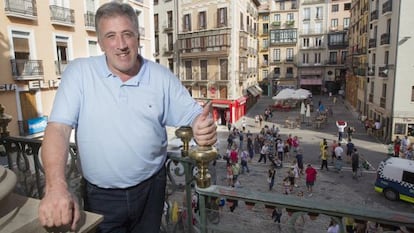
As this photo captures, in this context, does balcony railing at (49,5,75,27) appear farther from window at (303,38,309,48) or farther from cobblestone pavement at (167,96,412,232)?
window at (303,38,309,48)

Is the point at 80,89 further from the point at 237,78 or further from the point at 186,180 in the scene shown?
the point at 237,78

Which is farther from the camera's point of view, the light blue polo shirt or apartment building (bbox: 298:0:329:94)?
apartment building (bbox: 298:0:329:94)

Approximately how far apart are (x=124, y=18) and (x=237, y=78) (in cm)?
3196

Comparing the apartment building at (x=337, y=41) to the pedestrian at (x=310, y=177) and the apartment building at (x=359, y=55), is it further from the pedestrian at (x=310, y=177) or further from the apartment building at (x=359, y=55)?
the pedestrian at (x=310, y=177)

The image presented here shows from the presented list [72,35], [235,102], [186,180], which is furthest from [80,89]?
[235,102]

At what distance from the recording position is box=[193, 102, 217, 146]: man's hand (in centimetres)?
207

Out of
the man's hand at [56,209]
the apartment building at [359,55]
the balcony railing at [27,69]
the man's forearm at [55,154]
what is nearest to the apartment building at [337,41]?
the apartment building at [359,55]

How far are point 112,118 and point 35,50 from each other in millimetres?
17901

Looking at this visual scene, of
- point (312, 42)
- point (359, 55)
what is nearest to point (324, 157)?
point (359, 55)

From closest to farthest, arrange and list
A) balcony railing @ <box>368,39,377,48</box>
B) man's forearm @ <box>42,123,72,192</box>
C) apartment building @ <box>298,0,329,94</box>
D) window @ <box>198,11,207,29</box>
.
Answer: man's forearm @ <box>42,123,72,192</box> < balcony railing @ <box>368,39,377,48</box> < window @ <box>198,11,207,29</box> < apartment building @ <box>298,0,329,94</box>

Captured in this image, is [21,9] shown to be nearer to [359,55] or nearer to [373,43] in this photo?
[373,43]

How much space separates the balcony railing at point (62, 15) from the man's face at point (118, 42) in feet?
60.5

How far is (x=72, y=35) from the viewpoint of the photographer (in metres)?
19.5

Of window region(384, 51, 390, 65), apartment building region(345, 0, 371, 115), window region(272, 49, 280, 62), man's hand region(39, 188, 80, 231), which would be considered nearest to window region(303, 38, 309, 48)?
window region(272, 49, 280, 62)
